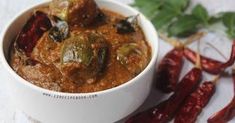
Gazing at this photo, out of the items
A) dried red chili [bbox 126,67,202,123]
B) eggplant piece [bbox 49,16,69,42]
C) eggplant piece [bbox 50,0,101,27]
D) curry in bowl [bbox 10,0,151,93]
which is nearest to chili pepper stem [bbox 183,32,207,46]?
dried red chili [bbox 126,67,202,123]

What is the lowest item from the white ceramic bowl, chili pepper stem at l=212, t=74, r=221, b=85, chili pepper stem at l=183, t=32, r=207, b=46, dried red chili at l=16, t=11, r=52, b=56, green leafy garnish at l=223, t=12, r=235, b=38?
chili pepper stem at l=212, t=74, r=221, b=85

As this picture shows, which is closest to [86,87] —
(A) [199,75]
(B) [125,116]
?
(B) [125,116]

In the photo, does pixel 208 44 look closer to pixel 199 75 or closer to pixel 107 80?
pixel 199 75

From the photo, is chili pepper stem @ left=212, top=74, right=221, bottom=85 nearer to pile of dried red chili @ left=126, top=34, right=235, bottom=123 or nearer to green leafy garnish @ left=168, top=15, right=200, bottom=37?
pile of dried red chili @ left=126, top=34, right=235, bottom=123

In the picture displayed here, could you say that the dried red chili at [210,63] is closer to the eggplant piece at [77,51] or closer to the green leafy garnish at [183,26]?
the green leafy garnish at [183,26]

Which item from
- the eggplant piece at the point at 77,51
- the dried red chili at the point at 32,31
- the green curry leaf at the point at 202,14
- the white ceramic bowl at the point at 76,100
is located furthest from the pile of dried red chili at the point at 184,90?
the dried red chili at the point at 32,31

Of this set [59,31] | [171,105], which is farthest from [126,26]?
[171,105]
